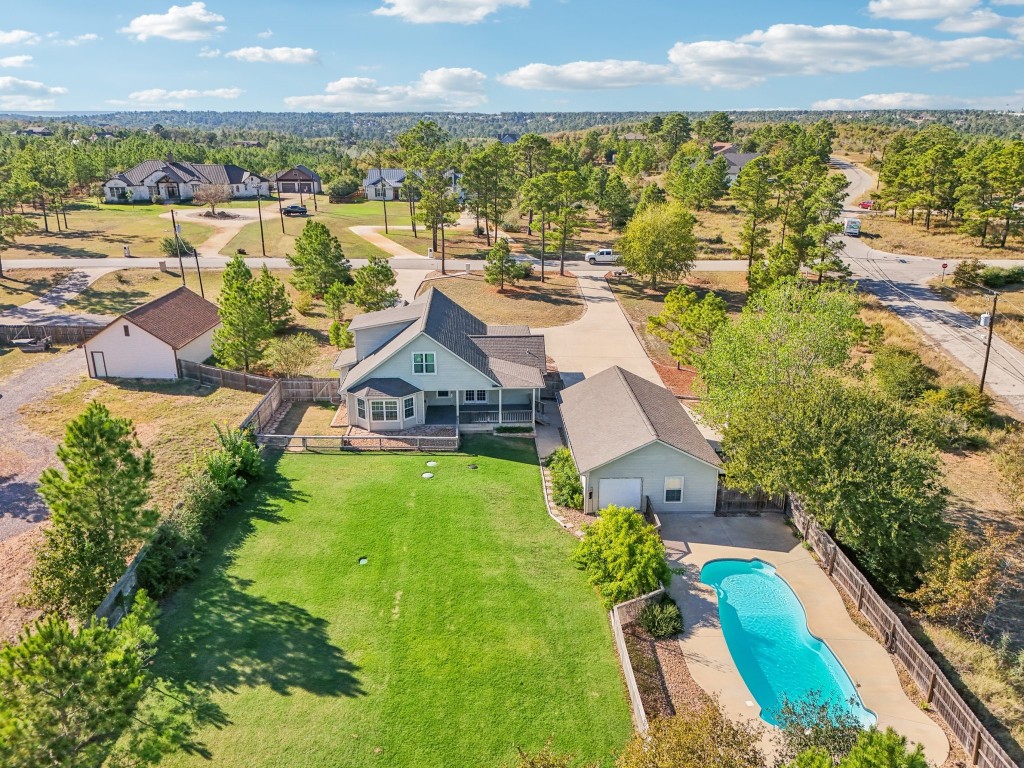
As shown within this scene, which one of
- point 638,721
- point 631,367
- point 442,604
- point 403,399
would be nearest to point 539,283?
point 631,367

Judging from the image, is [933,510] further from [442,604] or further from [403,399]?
[403,399]

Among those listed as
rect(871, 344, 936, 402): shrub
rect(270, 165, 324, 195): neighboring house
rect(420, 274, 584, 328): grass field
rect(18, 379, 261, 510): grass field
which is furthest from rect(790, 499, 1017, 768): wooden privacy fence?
rect(270, 165, 324, 195): neighboring house

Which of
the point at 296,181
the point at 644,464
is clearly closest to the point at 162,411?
the point at 644,464

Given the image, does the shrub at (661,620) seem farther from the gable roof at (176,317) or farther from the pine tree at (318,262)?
the pine tree at (318,262)

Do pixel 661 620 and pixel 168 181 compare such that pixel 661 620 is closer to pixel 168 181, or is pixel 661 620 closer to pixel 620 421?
pixel 620 421

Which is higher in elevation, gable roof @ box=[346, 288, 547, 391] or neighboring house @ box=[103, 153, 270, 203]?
neighboring house @ box=[103, 153, 270, 203]

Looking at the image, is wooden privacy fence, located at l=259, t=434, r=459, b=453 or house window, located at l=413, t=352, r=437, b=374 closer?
wooden privacy fence, located at l=259, t=434, r=459, b=453

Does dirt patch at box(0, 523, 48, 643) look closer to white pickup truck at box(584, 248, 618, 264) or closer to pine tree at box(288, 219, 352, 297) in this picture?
pine tree at box(288, 219, 352, 297)

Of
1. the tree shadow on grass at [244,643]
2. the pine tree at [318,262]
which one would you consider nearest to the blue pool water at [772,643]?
the tree shadow on grass at [244,643]
